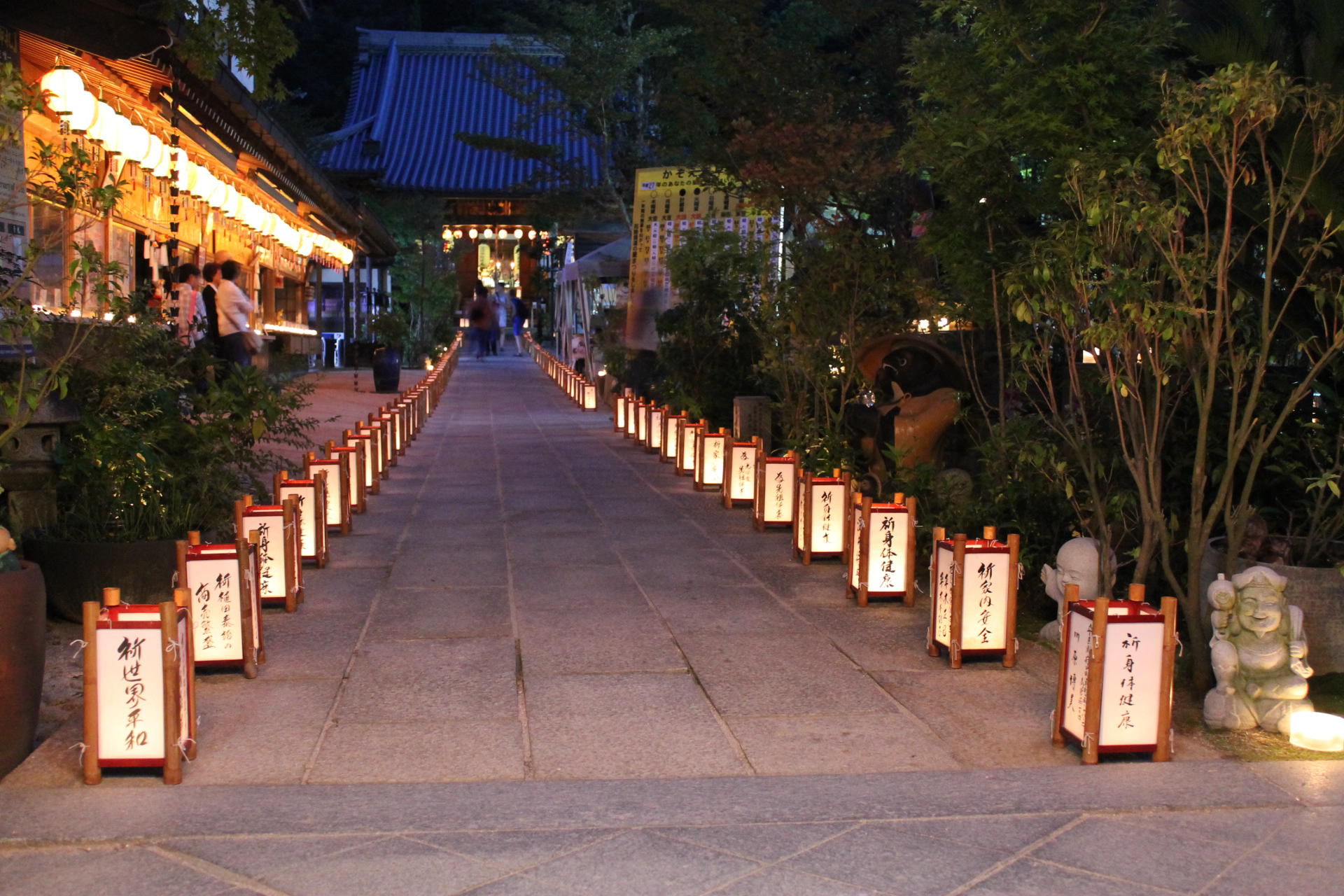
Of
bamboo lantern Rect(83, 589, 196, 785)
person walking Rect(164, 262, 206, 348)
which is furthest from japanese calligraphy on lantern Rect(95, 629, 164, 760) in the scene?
person walking Rect(164, 262, 206, 348)

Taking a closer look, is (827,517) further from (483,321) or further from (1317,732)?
(483,321)

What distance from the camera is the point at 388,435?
13.6 meters

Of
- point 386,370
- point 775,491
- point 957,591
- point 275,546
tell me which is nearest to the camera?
point 957,591

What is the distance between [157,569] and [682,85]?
400 inches

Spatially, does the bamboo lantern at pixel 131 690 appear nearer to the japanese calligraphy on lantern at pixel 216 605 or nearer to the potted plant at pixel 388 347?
the japanese calligraphy on lantern at pixel 216 605

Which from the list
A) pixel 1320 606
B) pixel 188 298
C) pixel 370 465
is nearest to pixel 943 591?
pixel 1320 606

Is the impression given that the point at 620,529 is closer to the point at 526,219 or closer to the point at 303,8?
the point at 303,8

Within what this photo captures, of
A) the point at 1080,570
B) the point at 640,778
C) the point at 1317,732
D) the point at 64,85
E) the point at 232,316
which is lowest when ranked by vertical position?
the point at 640,778

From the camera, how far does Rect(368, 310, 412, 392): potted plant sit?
24766 millimetres

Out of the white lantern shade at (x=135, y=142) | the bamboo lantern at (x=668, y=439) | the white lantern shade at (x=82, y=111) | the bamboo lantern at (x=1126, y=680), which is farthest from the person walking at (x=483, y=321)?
the bamboo lantern at (x=1126, y=680)

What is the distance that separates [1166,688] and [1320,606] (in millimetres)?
1403

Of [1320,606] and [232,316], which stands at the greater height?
[232,316]

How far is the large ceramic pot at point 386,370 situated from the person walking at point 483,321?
19993 millimetres

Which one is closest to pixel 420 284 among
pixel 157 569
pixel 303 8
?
pixel 303 8
